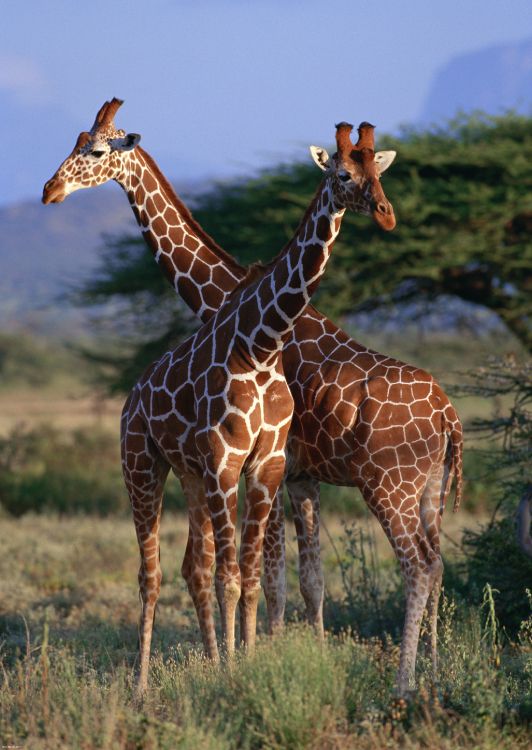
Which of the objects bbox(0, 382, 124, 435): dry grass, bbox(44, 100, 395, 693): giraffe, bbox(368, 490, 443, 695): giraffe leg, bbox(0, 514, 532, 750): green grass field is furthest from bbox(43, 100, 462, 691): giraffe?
bbox(0, 382, 124, 435): dry grass

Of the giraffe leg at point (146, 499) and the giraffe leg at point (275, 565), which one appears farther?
the giraffe leg at point (146, 499)

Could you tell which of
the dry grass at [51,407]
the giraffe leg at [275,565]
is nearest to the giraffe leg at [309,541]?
the giraffe leg at [275,565]

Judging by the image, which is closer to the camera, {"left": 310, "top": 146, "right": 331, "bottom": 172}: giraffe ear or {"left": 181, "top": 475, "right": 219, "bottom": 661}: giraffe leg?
{"left": 310, "top": 146, "right": 331, "bottom": 172}: giraffe ear

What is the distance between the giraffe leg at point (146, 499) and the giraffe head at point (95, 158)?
5.11ft

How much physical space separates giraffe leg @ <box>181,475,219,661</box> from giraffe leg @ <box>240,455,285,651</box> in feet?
1.82

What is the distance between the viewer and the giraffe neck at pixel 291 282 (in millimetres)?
6270

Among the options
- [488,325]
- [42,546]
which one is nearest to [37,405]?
[488,325]

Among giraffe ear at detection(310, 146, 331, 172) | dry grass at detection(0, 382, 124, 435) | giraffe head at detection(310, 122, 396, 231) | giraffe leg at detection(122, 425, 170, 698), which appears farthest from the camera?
dry grass at detection(0, 382, 124, 435)

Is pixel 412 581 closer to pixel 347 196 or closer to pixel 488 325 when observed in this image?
pixel 347 196

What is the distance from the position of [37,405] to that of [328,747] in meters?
51.0

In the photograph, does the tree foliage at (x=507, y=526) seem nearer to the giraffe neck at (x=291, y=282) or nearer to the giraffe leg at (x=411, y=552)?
the giraffe leg at (x=411, y=552)

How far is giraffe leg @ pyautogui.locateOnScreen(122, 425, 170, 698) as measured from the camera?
7.27 metres

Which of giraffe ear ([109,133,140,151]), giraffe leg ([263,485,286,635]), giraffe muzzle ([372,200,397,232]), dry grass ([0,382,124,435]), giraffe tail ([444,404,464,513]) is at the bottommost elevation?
dry grass ([0,382,124,435])

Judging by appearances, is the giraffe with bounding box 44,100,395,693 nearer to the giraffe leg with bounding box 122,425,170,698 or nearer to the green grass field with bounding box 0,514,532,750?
the giraffe leg with bounding box 122,425,170,698
